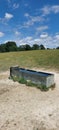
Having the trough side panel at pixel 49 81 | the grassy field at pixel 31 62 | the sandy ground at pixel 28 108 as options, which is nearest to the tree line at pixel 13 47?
the grassy field at pixel 31 62

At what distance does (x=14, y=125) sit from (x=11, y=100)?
3097 millimetres

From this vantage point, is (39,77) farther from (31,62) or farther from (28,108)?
(31,62)

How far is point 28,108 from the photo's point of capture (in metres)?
9.80

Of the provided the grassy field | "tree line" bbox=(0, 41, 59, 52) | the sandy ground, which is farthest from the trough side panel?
"tree line" bbox=(0, 41, 59, 52)

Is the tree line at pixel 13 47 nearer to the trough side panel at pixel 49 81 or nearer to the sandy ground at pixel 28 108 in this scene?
the trough side panel at pixel 49 81

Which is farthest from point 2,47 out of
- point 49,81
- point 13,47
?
point 49,81

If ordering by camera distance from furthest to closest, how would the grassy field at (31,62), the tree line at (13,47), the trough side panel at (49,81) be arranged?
the tree line at (13,47)
the grassy field at (31,62)
the trough side panel at (49,81)

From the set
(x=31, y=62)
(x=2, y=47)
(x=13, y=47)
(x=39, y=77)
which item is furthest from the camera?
(x=2, y=47)

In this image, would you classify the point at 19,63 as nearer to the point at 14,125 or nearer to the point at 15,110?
the point at 15,110

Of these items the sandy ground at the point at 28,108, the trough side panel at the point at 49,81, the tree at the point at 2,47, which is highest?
the tree at the point at 2,47

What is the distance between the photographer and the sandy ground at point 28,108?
26.2ft

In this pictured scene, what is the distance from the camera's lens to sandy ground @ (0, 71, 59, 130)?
26.2ft

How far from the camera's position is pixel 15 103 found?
1055 centimetres

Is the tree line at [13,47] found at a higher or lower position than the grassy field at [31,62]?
higher
